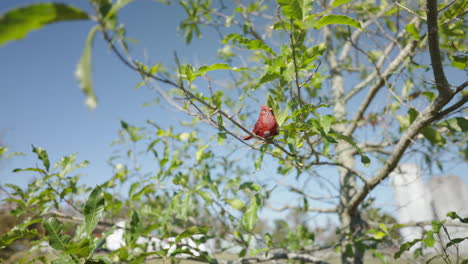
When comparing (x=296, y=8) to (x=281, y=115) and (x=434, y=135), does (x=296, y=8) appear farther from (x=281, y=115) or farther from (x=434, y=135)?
(x=434, y=135)

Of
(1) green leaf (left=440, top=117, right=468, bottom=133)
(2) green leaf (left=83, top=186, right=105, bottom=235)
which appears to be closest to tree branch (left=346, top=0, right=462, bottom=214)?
(1) green leaf (left=440, top=117, right=468, bottom=133)

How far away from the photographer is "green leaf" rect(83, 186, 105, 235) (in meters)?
0.97

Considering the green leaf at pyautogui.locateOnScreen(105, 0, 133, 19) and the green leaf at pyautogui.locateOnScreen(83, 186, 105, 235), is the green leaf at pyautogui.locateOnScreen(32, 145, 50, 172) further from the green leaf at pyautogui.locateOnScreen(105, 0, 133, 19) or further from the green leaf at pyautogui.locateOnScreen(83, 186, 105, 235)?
the green leaf at pyautogui.locateOnScreen(105, 0, 133, 19)

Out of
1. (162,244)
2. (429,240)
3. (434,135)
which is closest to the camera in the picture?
(429,240)

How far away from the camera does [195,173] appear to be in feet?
8.23

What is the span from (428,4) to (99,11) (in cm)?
102

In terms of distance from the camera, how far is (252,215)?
4.14ft

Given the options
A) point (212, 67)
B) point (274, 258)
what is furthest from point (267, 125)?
point (274, 258)

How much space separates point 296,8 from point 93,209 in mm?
981

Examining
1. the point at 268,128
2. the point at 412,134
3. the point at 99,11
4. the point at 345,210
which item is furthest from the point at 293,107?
the point at 345,210

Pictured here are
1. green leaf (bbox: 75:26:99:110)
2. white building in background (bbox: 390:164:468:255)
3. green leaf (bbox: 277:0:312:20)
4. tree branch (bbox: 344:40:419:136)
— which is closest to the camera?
green leaf (bbox: 75:26:99:110)

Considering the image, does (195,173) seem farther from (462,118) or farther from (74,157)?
(462,118)

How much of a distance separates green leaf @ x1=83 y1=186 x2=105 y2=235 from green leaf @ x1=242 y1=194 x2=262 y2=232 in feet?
2.05

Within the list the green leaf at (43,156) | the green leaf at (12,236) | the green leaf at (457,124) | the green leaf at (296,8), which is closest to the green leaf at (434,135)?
the green leaf at (457,124)
